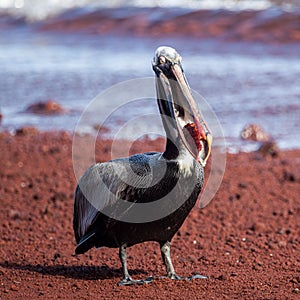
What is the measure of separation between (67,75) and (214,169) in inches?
252

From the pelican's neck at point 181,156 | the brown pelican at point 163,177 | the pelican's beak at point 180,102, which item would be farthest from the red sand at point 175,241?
the pelican's beak at point 180,102

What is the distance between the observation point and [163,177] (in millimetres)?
4281

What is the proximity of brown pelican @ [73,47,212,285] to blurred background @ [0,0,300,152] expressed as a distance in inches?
169

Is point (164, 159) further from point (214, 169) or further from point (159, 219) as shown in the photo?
point (214, 169)

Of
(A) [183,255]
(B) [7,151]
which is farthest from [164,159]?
(B) [7,151]

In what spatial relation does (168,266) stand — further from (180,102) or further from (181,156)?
(180,102)

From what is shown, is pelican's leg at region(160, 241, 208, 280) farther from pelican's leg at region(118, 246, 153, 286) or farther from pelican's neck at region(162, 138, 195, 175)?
pelican's neck at region(162, 138, 195, 175)

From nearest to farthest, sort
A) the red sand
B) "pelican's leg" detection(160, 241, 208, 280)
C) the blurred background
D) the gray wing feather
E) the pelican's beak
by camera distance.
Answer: the pelican's beak → the gray wing feather → the red sand → "pelican's leg" detection(160, 241, 208, 280) → the blurred background

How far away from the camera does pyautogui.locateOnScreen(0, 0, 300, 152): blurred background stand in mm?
10719

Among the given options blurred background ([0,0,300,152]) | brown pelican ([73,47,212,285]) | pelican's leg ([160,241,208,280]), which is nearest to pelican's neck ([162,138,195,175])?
brown pelican ([73,47,212,285])

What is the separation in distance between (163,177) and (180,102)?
443 mm

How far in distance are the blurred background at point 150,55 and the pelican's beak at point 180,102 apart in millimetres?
4433

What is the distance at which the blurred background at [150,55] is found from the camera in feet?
35.2

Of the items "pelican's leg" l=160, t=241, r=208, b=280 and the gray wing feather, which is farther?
"pelican's leg" l=160, t=241, r=208, b=280
